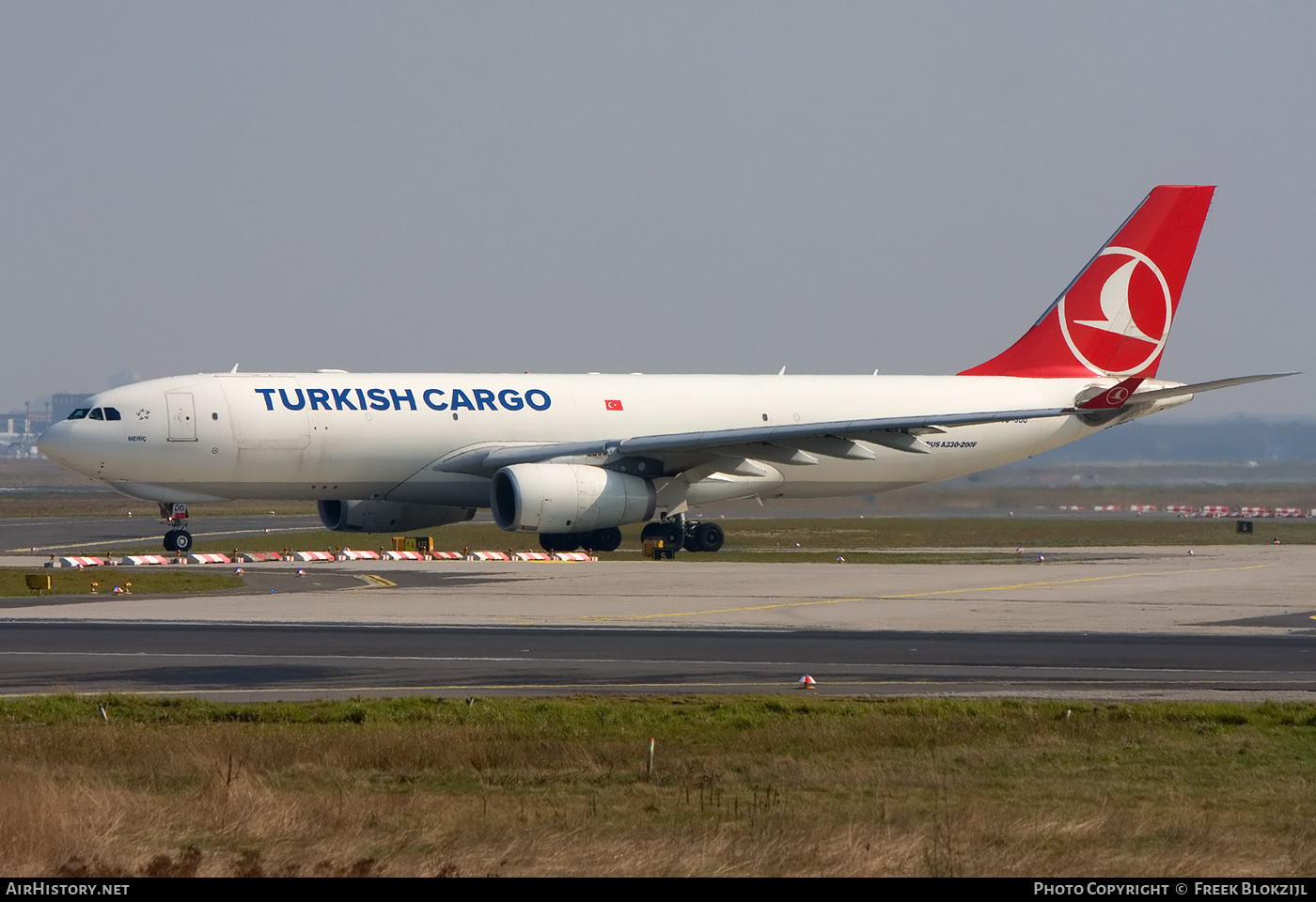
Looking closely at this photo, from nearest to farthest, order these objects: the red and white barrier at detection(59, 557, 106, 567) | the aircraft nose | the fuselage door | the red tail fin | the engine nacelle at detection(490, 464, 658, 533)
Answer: the red and white barrier at detection(59, 557, 106, 567)
the engine nacelle at detection(490, 464, 658, 533)
the fuselage door
the aircraft nose
the red tail fin

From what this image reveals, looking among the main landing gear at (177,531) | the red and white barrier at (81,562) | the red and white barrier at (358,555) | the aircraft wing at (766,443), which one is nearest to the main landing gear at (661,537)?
the aircraft wing at (766,443)

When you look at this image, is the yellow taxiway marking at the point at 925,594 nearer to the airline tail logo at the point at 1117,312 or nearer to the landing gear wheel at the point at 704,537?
the landing gear wheel at the point at 704,537

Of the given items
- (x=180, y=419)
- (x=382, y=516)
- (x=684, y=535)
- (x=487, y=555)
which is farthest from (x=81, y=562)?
(x=684, y=535)

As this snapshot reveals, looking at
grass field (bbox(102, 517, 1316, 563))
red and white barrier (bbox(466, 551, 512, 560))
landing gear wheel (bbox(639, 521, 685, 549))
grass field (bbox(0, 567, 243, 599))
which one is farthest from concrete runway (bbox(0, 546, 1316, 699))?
grass field (bbox(102, 517, 1316, 563))

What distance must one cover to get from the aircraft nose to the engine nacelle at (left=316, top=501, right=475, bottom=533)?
7.32m

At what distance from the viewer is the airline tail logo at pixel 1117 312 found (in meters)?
50.2

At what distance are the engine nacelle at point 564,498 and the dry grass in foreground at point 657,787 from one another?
22615mm

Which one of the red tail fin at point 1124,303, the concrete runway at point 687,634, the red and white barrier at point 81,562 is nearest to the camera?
the concrete runway at point 687,634

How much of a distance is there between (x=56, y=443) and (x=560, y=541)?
13.3 meters

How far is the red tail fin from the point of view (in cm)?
5012

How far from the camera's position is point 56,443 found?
132 feet

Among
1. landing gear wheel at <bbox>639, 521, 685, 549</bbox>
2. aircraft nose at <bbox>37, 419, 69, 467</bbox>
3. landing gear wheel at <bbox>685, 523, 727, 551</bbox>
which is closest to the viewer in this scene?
aircraft nose at <bbox>37, 419, 69, 467</bbox>

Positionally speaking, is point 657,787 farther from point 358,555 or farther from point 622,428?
point 622,428

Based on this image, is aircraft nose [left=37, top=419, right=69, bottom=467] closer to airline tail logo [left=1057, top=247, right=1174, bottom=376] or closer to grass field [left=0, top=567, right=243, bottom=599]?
grass field [left=0, top=567, right=243, bottom=599]
